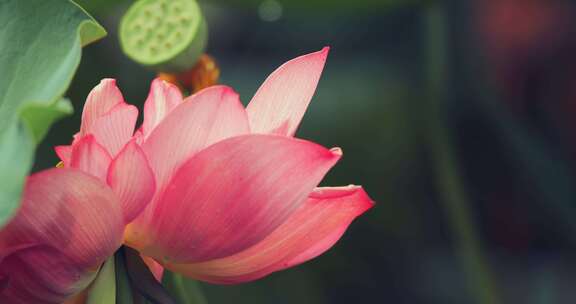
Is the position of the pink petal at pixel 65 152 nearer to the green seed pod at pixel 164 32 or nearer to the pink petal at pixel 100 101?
the pink petal at pixel 100 101

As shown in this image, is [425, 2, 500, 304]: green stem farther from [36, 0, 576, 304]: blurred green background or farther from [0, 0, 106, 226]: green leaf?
[0, 0, 106, 226]: green leaf

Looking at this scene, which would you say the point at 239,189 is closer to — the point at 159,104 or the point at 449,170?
the point at 159,104

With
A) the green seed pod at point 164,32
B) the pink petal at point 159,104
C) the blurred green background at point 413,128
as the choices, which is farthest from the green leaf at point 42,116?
the blurred green background at point 413,128

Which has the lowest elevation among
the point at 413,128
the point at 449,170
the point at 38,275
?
the point at 413,128

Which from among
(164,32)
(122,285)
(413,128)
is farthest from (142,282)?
(413,128)

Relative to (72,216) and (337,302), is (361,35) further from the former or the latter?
(72,216)

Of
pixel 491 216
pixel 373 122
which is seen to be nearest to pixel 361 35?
pixel 373 122

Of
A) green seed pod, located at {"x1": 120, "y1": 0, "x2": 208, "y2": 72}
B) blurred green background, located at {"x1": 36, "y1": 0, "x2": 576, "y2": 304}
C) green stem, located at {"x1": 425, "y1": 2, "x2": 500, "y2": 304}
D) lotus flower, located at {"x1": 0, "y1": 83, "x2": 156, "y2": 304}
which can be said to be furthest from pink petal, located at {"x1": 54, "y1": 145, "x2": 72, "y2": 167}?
blurred green background, located at {"x1": 36, "y1": 0, "x2": 576, "y2": 304}
